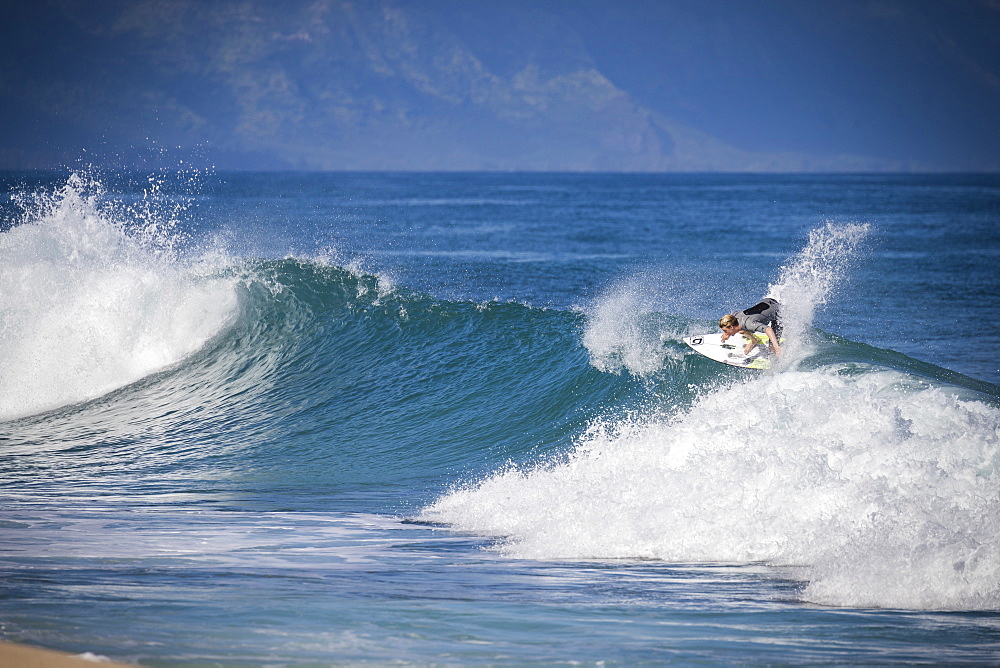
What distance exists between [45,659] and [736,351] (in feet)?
30.9

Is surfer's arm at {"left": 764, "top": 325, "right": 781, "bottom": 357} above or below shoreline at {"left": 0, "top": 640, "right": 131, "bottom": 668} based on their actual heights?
above

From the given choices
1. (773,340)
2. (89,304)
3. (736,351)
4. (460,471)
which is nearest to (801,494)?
(460,471)

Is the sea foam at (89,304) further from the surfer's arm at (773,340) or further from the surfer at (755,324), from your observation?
the surfer's arm at (773,340)

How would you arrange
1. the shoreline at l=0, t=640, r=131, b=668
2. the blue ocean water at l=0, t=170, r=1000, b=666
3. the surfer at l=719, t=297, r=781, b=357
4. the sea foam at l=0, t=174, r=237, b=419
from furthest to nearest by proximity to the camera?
1. the sea foam at l=0, t=174, r=237, b=419
2. the surfer at l=719, t=297, r=781, b=357
3. the blue ocean water at l=0, t=170, r=1000, b=666
4. the shoreline at l=0, t=640, r=131, b=668

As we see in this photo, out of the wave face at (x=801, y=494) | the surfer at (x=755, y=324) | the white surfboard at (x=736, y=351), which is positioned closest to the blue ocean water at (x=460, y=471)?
the wave face at (x=801, y=494)

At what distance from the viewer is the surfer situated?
41.6 ft

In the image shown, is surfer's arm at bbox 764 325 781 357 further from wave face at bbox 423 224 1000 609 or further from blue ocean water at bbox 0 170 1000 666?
wave face at bbox 423 224 1000 609

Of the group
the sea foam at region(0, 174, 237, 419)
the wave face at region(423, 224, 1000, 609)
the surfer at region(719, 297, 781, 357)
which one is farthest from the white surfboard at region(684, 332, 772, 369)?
the sea foam at region(0, 174, 237, 419)

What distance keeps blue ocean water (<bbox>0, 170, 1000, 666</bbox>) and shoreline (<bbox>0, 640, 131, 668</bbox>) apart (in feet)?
0.40

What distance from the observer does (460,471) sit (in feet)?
37.2

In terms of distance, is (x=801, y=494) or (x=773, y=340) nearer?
(x=801, y=494)

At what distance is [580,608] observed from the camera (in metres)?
6.45

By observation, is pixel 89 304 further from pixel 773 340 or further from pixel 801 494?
pixel 801 494

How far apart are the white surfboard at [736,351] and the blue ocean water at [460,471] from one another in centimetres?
22
